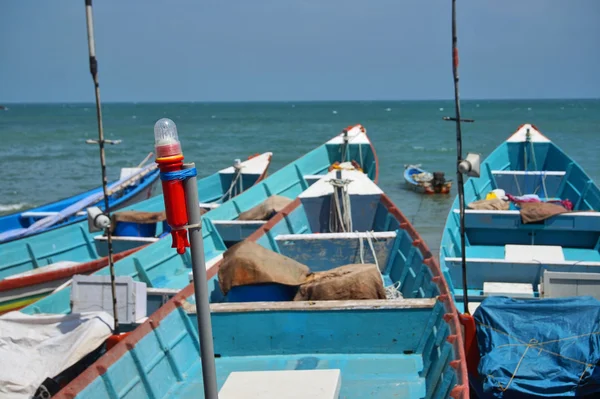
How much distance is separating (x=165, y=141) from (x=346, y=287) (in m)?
3.89

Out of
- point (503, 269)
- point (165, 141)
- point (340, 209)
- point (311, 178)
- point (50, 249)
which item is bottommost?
point (503, 269)

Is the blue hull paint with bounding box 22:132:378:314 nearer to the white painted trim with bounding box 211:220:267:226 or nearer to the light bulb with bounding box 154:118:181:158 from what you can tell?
the white painted trim with bounding box 211:220:267:226

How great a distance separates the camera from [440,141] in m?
48.6

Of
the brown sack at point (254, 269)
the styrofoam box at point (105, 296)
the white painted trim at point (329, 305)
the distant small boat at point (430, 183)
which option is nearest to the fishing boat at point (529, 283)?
the white painted trim at point (329, 305)

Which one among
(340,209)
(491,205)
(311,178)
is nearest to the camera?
(340,209)

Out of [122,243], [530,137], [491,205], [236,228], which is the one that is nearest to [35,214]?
[122,243]

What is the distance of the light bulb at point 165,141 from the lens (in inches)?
95.2

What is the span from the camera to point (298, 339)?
223 inches

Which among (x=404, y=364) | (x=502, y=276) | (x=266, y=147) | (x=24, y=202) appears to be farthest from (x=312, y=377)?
(x=266, y=147)

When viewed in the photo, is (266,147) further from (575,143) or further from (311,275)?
(311,275)

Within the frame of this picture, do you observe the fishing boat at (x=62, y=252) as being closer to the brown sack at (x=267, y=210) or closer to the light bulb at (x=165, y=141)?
the brown sack at (x=267, y=210)

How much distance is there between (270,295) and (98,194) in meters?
9.38

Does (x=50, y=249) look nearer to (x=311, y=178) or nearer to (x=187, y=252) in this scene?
(x=187, y=252)

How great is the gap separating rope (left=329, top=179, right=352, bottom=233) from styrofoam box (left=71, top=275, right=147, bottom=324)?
326 centimetres
